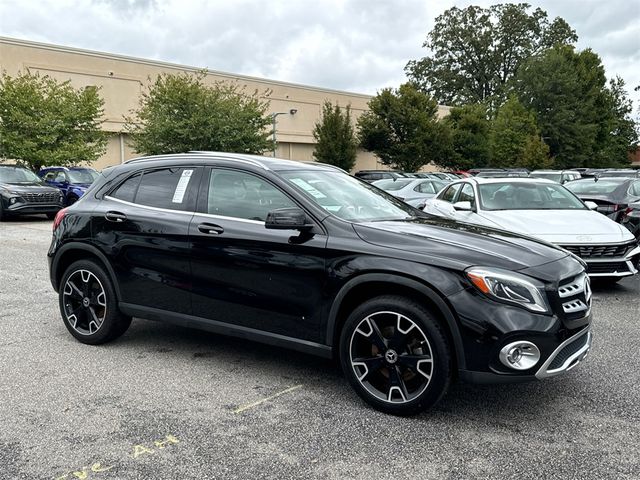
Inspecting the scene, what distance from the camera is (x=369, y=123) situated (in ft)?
138

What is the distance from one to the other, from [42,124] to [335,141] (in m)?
22.1

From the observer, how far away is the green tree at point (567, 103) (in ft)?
178

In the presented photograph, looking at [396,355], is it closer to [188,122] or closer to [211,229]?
[211,229]

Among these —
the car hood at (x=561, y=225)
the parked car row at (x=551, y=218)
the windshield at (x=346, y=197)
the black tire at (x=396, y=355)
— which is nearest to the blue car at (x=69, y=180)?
the parked car row at (x=551, y=218)

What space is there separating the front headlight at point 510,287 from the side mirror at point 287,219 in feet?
3.69

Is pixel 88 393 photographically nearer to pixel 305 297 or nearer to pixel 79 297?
pixel 79 297

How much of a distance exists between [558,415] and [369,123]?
1568 inches

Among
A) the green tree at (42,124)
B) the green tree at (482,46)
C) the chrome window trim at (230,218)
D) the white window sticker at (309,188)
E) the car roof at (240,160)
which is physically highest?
the green tree at (482,46)

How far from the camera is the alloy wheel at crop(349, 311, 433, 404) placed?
345 centimetres

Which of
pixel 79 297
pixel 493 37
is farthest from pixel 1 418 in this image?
pixel 493 37

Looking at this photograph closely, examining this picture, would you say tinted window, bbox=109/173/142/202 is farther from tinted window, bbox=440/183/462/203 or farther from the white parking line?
tinted window, bbox=440/183/462/203

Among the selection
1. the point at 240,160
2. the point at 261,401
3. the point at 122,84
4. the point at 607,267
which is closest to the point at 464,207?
the point at 607,267

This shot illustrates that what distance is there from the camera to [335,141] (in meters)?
40.7

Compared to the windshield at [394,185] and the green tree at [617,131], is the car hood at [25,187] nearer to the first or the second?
the windshield at [394,185]
